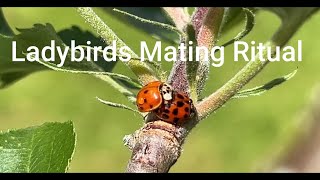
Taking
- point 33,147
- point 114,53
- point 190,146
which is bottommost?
point 190,146

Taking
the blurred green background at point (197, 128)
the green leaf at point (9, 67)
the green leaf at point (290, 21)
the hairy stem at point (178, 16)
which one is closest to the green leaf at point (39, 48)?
the green leaf at point (9, 67)

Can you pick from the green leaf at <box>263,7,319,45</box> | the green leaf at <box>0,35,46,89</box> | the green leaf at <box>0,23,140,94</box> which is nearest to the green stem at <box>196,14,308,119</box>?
the green leaf at <box>263,7,319,45</box>

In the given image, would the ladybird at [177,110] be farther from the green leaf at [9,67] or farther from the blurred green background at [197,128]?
the blurred green background at [197,128]

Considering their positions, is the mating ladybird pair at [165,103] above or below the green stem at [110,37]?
below

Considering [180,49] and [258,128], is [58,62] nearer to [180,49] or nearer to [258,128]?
[180,49]

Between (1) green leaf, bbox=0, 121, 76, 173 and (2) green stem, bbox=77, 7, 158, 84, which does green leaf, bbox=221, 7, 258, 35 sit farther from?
(1) green leaf, bbox=0, 121, 76, 173
